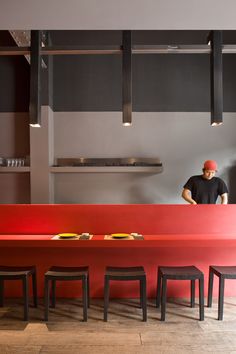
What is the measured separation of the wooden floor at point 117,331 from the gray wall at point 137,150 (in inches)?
84.3

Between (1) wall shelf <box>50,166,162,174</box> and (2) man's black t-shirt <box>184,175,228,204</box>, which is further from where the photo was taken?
(1) wall shelf <box>50,166,162,174</box>

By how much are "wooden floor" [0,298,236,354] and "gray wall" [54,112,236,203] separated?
2140 millimetres

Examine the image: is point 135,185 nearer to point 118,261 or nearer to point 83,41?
point 118,261

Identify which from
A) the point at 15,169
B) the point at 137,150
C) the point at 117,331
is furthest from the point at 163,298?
the point at 15,169

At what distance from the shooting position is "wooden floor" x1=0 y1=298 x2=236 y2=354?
2.32 m

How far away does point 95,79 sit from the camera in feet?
16.4

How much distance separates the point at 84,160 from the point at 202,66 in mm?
2418

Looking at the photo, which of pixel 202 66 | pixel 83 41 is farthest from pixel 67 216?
pixel 202 66

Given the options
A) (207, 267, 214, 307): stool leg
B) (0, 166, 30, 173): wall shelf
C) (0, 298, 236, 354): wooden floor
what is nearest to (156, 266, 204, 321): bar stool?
(0, 298, 236, 354): wooden floor

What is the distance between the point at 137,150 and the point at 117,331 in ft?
9.73

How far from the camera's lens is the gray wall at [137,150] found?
4.97 metres

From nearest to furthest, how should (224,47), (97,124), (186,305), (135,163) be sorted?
(224,47) < (186,305) < (135,163) < (97,124)

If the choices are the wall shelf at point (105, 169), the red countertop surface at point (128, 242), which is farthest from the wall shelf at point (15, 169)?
the red countertop surface at point (128, 242)

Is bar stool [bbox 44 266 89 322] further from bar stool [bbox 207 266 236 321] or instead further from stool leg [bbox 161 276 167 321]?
bar stool [bbox 207 266 236 321]
